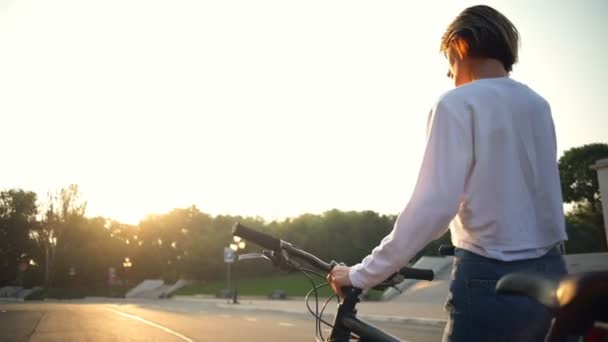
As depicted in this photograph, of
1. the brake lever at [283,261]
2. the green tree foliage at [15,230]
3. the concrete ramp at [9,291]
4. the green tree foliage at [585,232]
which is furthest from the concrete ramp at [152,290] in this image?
the brake lever at [283,261]

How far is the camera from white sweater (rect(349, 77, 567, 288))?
5.04ft

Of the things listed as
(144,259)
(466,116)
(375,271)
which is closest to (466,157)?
(466,116)

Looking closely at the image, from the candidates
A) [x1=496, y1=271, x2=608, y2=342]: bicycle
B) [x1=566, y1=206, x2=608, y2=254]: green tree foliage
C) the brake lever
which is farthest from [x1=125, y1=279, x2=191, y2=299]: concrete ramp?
[x1=496, y1=271, x2=608, y2=342]: bicycle

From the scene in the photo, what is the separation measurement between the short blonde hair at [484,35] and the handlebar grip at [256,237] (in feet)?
3.84

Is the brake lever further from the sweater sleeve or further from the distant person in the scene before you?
the sweater sleeve

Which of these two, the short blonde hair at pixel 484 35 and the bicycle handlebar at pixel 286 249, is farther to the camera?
the bicycle handlebar at pixel 286 249

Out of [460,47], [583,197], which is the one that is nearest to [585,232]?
[583,197]

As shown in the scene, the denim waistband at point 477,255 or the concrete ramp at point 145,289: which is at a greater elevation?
the denim waistband at point 477,255

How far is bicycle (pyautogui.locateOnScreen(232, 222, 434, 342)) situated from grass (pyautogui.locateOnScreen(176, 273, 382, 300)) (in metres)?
29.4

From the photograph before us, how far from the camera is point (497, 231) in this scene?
1.55 meters

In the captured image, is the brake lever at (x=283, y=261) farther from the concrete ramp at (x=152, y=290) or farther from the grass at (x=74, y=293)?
the grass at (x=74, y=293)

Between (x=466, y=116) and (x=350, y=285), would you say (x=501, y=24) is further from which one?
(x=350, y=285)

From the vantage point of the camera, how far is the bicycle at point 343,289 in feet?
6.34

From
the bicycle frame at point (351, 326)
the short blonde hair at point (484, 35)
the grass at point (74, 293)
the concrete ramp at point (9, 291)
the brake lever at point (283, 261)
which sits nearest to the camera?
the short blonde hair at point (484, 35)
